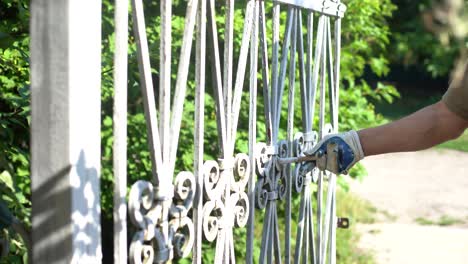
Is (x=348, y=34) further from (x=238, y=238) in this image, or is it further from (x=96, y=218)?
(x=96, y=218)

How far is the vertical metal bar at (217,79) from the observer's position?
8.60 feet

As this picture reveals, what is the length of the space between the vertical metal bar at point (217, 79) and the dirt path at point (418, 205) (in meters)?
4.66

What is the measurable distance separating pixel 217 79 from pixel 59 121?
2.86 ft

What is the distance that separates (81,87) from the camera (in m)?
1.88

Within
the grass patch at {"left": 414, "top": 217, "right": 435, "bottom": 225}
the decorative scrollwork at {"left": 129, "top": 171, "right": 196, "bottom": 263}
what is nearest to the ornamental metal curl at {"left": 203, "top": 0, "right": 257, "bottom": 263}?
the decorative scrollwork at {"left": 129, "top": 171, "right": 196, "bottom": 263}

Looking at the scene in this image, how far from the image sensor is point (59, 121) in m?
1.86

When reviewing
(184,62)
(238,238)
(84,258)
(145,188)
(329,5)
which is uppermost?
(329,5)

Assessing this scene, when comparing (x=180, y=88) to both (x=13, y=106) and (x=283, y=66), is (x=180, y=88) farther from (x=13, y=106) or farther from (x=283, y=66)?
(x=283, y=66)

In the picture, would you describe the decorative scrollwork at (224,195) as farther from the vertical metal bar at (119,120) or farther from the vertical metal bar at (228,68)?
the vertical metal bar at (119,120)

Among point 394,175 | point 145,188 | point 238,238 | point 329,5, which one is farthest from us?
point 394,175

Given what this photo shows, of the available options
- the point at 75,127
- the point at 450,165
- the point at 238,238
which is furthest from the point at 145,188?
the point at 450,165

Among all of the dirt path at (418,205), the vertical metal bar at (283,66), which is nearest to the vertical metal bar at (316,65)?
the vertical metal bar at (283,66)

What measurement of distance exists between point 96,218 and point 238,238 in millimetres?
3512

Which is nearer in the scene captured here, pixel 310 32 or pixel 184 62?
pixel 184 62
